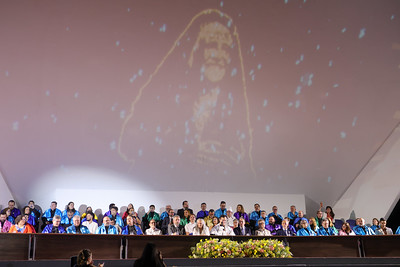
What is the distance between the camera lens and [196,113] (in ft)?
30.3

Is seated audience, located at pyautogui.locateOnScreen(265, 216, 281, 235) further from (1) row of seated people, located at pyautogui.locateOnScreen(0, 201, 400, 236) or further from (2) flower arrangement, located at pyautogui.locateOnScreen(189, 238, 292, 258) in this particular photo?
(2) flower arrangement, located at pyautogui.locateOnScreen(189, 238, 292, 258)

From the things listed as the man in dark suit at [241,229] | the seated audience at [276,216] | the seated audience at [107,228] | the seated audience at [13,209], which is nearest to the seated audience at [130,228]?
the seated audience at [107,228]

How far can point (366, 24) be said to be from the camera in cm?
826

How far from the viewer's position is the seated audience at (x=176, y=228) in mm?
8336

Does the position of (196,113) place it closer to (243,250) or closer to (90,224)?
(90,224)

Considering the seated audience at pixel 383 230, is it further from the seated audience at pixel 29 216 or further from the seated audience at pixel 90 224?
the seated audience at pixel 29 216

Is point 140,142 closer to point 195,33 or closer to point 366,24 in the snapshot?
point 195,33

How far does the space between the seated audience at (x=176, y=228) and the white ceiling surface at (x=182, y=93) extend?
1755mm

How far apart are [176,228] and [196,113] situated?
91.5 inches

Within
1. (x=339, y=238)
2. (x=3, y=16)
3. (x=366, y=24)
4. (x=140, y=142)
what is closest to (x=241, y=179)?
(x=140, y=142)

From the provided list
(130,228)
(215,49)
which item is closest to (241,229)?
(130,228)

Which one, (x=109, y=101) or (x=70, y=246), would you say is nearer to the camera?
(x=70, y=246)

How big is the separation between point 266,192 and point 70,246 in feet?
18.0

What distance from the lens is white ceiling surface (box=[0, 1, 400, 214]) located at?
777 centimetres
